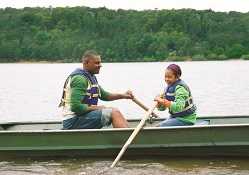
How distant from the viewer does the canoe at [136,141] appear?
8.53 m

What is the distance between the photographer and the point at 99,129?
8711 mm

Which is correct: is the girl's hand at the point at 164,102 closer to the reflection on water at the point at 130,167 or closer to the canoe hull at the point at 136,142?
the canoe hull at the point at 136,142

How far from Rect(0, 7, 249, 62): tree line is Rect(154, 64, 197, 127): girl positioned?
72.1 meters

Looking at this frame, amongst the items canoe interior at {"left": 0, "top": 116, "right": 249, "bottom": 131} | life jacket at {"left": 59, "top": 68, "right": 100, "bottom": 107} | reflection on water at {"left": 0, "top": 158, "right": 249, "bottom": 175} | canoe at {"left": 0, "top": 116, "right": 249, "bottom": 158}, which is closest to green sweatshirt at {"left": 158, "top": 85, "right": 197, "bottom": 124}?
canoe at {"left": 0, "top": 116, "right": 249, "bottom": 158}

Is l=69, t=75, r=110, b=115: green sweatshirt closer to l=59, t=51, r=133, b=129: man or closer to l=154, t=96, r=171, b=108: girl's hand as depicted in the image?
l=59, t=51, r=133, b=129: man

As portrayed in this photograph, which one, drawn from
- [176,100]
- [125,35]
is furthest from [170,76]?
[125,35]

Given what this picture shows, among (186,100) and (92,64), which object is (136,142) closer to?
(186,100)

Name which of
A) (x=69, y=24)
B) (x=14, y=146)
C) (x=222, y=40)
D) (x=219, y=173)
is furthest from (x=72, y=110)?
(x=69, y=24)

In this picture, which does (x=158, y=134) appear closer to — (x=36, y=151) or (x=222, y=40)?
(x=36, y=151)

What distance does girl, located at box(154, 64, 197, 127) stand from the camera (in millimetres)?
8602

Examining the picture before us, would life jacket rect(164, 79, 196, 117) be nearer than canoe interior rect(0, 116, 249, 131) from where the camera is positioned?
Yes

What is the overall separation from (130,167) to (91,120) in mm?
932

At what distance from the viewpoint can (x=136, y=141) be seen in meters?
8.84

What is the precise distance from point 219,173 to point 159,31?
8193cm
